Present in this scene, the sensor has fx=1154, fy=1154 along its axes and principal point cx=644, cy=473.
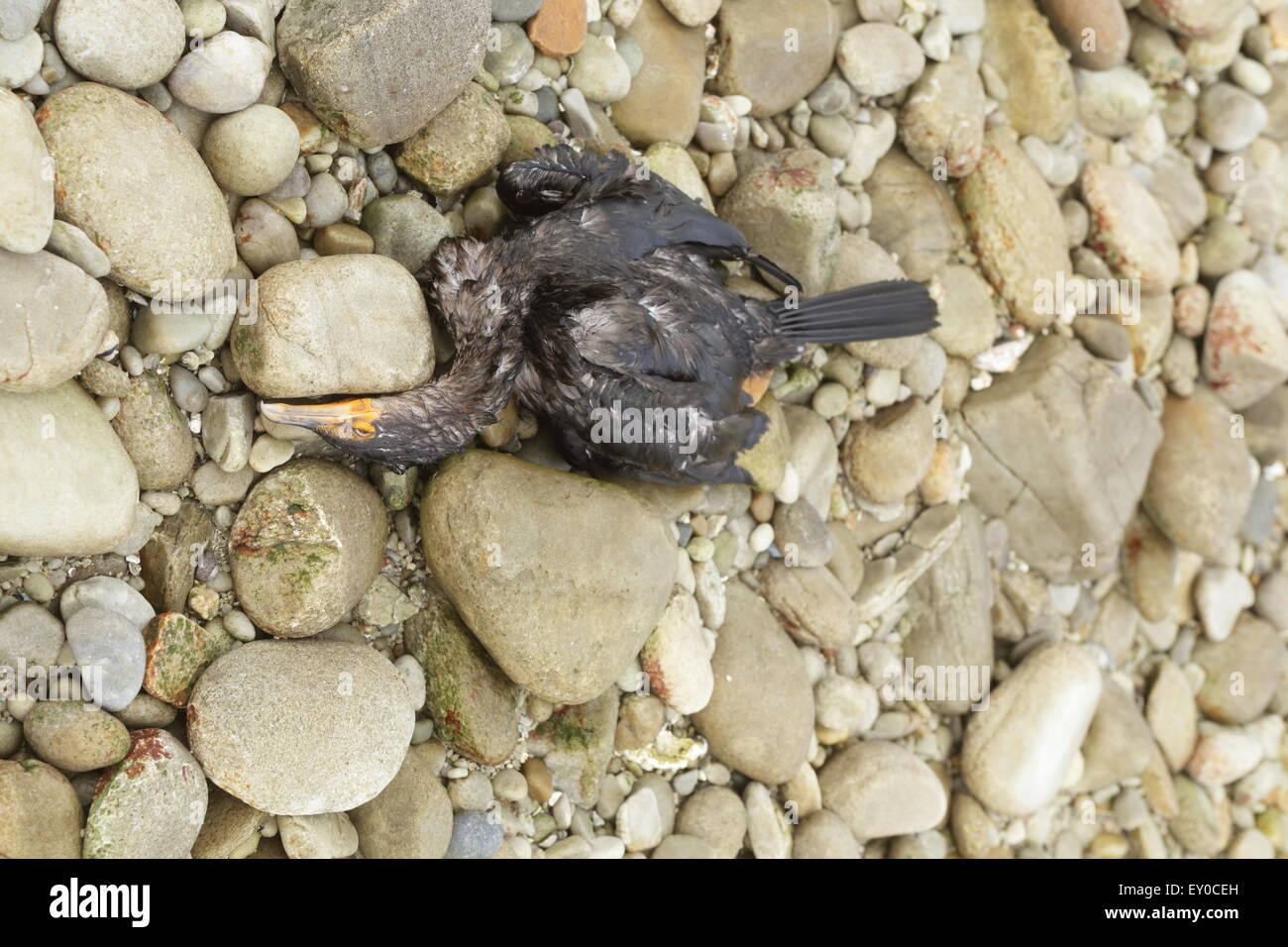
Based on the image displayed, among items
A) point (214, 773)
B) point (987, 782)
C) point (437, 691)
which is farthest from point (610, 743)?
point (987, 782)

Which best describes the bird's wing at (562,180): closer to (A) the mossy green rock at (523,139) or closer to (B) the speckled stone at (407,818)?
(A) the mossy green rock at (523,139)

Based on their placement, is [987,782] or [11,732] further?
[987,782]

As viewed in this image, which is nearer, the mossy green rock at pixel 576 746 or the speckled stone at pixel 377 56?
the speckled stone at pixel 377 56

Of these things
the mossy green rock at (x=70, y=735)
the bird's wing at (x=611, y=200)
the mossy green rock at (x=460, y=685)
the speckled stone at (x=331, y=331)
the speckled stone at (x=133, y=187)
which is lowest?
the mossy green rock at (x=460, y=685)

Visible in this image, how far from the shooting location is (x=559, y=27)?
13.6 ft

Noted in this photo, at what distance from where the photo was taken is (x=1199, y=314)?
226 inches

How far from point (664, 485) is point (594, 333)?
815 millimetres

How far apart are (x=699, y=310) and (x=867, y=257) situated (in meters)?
1.06

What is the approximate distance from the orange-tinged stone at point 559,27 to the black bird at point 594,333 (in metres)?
0.38

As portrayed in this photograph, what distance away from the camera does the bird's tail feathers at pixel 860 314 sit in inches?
175

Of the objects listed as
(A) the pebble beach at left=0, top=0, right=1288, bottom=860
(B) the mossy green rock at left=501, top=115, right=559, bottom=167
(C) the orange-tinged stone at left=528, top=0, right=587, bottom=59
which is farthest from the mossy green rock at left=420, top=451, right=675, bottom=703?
(C) the orange-tinged stone at left=528, top=0, right=587, bottom=59

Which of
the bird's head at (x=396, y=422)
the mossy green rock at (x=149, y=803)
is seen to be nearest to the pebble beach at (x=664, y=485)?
the mossy green rock at (x=149, y=803)

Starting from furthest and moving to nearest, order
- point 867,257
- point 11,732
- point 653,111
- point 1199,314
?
1. point 1199,314
2. point 867,257
3. point 653,111
4. point 11,732

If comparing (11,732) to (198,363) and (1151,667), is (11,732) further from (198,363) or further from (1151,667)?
(1151,667)
